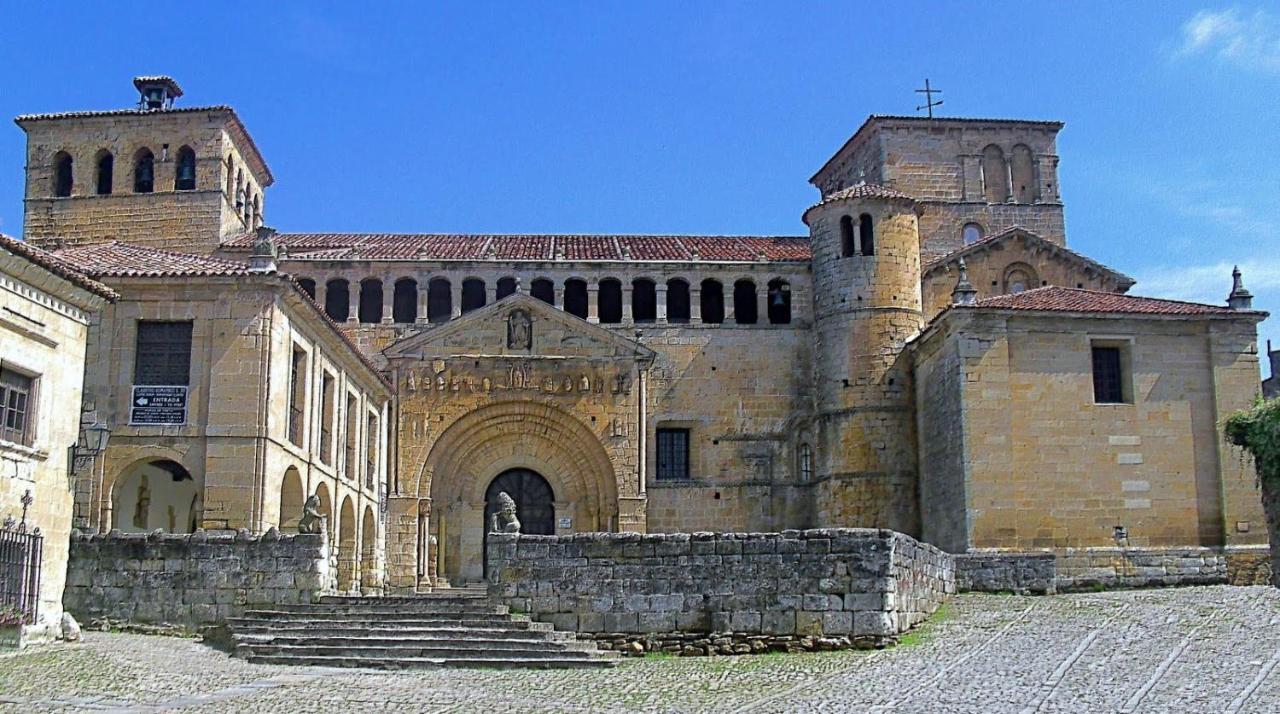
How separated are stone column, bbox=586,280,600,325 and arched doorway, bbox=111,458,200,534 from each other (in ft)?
37.8

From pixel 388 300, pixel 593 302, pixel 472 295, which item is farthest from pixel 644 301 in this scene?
pixel 388 300

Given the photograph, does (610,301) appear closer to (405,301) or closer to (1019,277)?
(405,301)

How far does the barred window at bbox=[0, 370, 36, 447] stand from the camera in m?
16.5

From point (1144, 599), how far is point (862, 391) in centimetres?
1270

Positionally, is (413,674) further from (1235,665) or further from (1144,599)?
(1144,599)

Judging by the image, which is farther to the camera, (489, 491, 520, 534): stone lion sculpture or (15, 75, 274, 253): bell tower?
(15, 75, 274, 253): bell tower

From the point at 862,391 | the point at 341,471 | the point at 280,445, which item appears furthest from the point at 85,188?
the point at 862,391

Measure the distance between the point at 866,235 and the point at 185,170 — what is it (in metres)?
18.4

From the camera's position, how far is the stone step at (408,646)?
16891 millimetres

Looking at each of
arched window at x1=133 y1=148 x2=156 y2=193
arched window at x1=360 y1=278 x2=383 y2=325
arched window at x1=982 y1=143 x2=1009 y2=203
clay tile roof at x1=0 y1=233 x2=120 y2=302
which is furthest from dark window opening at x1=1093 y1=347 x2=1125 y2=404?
arched window at x1=133 y1=148 x2=156 y2=193

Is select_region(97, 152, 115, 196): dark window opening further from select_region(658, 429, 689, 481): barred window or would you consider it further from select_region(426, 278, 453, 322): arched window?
select_region(658, 429, 689, 481): barred window

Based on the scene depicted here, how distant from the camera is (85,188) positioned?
36.5m

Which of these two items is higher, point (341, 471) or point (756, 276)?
point (756, 276)

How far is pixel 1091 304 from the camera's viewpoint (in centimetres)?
2870
